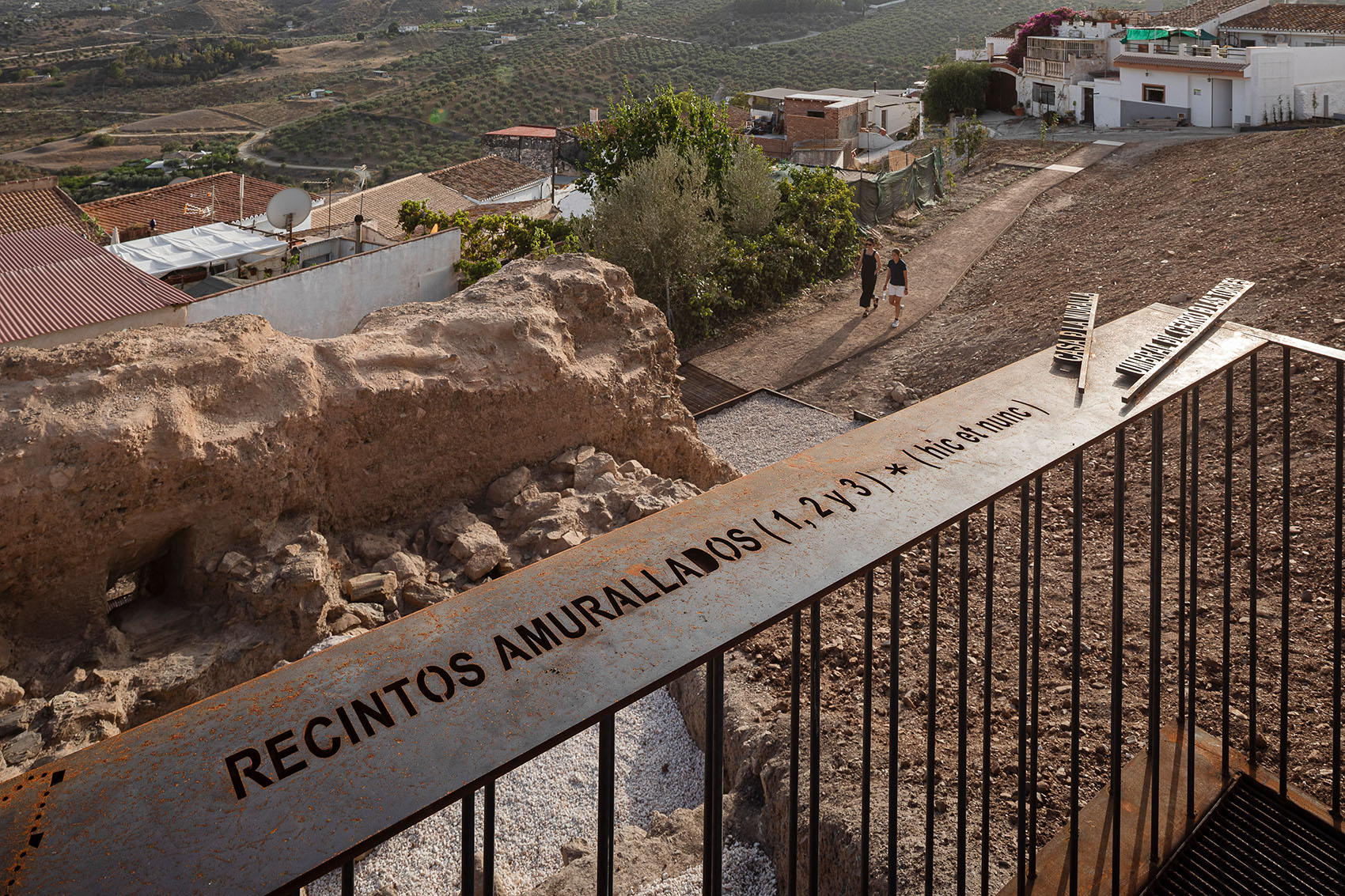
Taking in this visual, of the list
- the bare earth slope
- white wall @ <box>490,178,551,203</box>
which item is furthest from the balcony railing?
white wall @ <box>490,178,551,203</box>

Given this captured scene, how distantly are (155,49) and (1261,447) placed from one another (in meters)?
99.9

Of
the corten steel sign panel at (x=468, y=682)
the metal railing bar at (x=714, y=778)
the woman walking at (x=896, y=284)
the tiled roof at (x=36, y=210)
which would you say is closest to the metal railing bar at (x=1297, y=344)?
the corten steel sign panel at (x=468, y=682)

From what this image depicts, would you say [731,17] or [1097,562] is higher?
[731,17]

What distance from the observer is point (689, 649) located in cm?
209

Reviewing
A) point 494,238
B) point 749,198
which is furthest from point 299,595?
point 749,198

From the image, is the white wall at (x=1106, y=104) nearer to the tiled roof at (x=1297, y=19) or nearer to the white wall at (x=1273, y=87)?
the white wall at (x=1273, y=87)

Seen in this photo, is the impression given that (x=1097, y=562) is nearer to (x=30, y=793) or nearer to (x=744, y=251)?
(x=30, y=793)

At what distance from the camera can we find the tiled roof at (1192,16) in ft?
130

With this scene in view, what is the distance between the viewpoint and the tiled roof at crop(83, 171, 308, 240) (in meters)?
31.0

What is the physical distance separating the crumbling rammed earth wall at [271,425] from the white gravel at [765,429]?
383 cm

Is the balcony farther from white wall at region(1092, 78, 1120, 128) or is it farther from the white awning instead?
the white awning

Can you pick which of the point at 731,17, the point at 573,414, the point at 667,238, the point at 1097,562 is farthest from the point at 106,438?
the point at 731,17

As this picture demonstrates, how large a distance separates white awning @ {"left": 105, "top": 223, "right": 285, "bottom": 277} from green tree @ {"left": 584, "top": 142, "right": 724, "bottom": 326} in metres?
7.63

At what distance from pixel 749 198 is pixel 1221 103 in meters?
19.0
